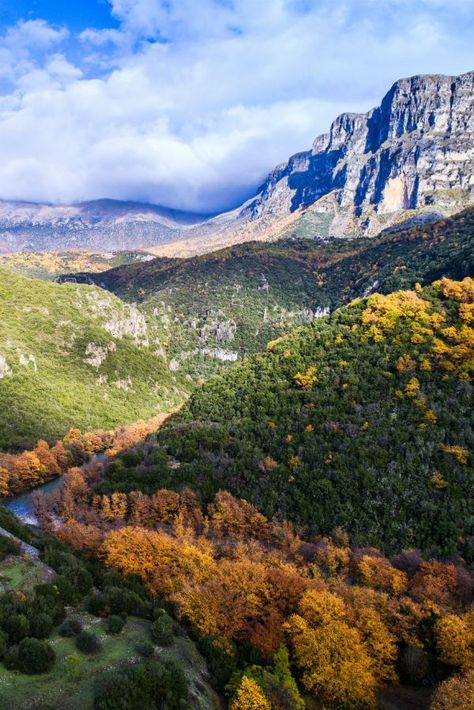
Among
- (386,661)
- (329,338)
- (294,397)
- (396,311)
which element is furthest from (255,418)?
(386,661)

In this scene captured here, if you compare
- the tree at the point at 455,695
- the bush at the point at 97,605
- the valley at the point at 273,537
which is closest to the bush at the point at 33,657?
the valley at the point at 273,537

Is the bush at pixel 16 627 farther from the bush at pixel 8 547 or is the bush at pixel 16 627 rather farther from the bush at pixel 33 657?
the bush at pixel 8 547

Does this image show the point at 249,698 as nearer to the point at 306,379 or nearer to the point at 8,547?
the point at 8,547

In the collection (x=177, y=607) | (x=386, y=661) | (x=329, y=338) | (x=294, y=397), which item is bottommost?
(x=386, y=661)

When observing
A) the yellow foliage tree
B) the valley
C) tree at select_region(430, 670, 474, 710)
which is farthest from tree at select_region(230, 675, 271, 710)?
the yellow foliage tree

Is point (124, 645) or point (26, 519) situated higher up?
point (124, 645)

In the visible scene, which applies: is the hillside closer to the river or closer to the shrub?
the river

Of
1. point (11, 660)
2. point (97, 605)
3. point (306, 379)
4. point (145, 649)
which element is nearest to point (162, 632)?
point (145, 649)

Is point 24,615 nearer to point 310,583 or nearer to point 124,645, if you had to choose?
point 124,645
